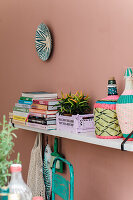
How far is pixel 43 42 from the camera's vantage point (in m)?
2.46

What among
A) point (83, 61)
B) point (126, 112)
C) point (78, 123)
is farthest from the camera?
point (83, 61)

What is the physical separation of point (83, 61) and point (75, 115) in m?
0.41

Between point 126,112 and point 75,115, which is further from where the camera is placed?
point 75,115

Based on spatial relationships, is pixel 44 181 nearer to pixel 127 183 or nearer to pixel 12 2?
pixel 127 183

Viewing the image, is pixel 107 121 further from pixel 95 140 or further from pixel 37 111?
pixel 37 111

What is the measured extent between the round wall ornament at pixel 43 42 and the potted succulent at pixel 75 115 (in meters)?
0.52

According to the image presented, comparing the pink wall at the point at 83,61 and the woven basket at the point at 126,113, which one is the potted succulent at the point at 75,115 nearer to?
the pink wall at the point at 83,61

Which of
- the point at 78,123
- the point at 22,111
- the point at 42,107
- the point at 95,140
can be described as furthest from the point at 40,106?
the point at 95,140

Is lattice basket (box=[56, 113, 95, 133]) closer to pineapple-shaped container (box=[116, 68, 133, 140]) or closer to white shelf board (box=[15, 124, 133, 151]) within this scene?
white shelf board (box=[15, 124, 133, 151])

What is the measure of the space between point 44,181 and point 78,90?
0.82 metres

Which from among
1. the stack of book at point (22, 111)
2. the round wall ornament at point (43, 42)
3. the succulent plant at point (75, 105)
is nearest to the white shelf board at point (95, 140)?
the succulent plant at point (75, 105)

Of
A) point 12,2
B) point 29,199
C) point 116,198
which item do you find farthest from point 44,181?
point 12,2

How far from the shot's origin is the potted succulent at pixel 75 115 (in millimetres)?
1886

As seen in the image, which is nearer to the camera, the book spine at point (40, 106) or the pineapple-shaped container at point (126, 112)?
the pineapple-shaped container at point (126, 112)
